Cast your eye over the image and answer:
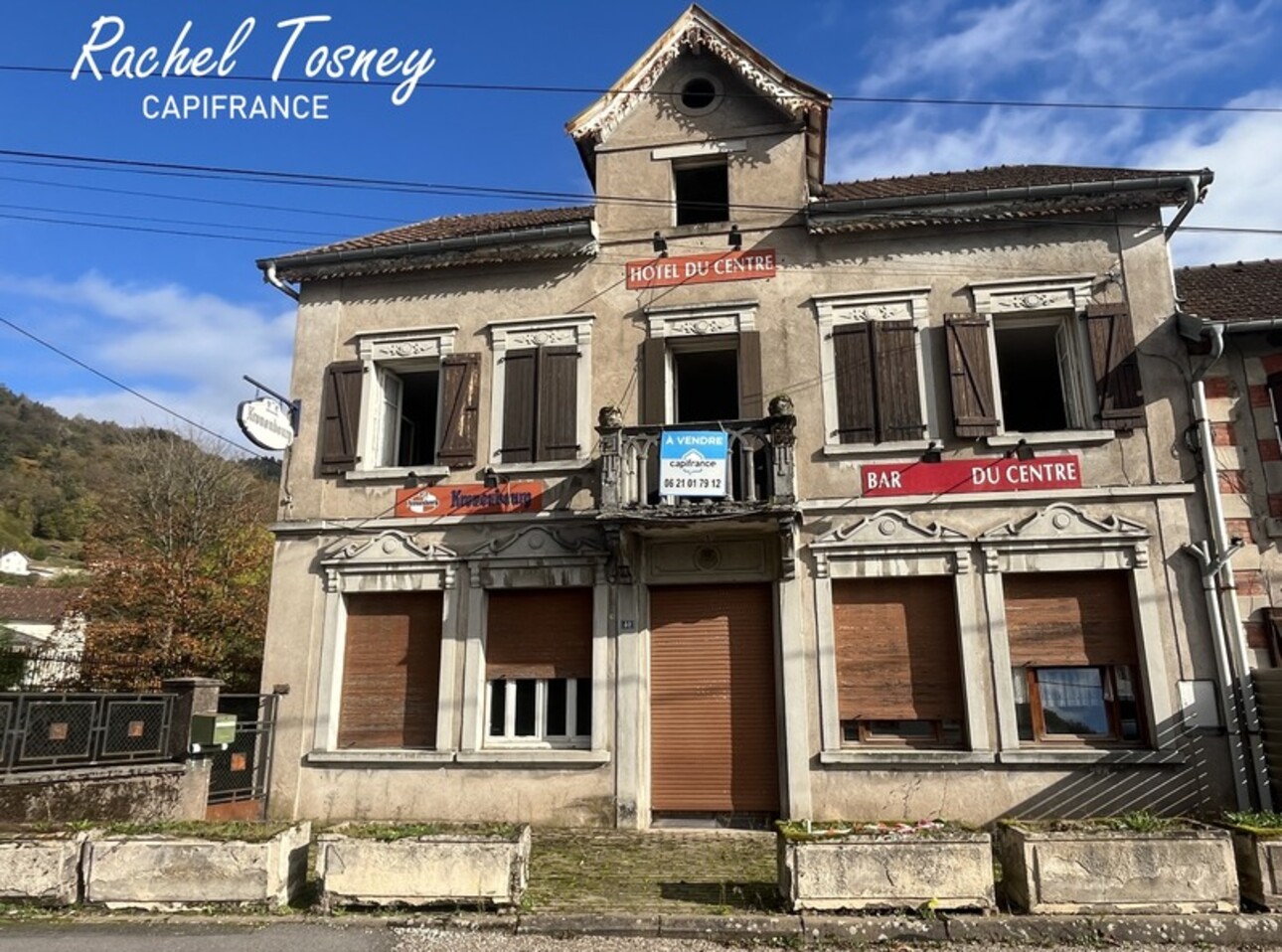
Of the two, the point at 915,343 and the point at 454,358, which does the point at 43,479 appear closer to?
the point at 454,358

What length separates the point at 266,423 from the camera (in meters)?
12.5

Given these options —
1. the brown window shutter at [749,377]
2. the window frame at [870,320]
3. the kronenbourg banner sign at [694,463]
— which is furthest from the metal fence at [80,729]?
the window frame at [870,320]

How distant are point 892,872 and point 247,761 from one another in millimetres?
9727

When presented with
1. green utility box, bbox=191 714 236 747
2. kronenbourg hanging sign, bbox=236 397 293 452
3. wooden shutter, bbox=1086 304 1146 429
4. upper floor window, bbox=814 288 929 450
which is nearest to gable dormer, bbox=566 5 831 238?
upper floor window, bbox=814 288 929 450

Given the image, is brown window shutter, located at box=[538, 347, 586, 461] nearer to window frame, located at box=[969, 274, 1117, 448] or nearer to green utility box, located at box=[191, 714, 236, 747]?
green utility box, located at box=[191, 714, 236, 747]

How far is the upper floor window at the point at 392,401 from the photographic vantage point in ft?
42.9

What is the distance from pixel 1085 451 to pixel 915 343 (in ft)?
8.92

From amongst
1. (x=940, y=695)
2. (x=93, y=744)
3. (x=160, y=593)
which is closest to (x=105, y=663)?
(x=160, y=593)

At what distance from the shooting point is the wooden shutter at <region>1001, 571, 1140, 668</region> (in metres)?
11.0

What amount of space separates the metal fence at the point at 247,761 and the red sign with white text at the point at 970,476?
933 centimetres

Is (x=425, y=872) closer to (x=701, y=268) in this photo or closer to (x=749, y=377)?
(x=749, y=377)

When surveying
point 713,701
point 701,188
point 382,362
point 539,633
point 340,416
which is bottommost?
point 713,701

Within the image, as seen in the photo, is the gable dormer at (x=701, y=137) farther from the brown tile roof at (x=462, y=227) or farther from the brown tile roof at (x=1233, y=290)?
A: the brown tile roof at (x=1233, y=290)

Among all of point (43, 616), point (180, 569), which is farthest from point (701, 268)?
point (43, 616)
